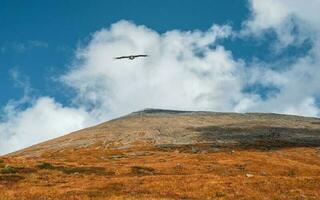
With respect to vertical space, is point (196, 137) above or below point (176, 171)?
above

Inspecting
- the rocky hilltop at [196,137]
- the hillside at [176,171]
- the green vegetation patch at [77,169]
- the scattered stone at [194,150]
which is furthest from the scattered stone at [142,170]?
the rocky hilltop at [196,137]

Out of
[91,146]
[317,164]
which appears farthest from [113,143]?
[317,164]

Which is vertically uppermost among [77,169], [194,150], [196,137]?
[196,137]

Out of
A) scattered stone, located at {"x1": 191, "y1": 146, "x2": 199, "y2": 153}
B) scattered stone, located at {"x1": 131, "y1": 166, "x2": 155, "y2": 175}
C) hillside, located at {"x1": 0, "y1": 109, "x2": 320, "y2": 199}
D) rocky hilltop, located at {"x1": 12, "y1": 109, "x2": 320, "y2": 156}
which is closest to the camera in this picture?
hillside, located at {"x1": 0, "y1": 109, "x2": 320, "y2": 199}

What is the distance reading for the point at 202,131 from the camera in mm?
179625

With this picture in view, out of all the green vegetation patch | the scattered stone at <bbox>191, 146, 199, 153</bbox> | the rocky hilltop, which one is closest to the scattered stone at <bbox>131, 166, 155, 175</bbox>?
the green vegetation patch

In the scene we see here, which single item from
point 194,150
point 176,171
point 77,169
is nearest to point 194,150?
point 194,150

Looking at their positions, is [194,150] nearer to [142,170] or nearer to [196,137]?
[196,137]

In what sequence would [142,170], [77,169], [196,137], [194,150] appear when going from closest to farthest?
[77,169] < [142,170] < [194,150] < [196,137]

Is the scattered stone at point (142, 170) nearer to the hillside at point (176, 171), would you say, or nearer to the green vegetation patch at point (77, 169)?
the hillside at point (176, 171)

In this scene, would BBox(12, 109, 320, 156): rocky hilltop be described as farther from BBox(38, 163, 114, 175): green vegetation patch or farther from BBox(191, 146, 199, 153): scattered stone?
BBox(38, 163, 114, 175): green vegetation patch

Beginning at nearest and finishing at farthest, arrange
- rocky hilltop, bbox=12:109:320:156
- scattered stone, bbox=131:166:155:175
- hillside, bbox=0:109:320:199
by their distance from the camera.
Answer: hillside, bbox=0:109:320:199 < scattered stone, bbox=131:166:155:175 < rocky hilltop, bbox=12:109:320:156

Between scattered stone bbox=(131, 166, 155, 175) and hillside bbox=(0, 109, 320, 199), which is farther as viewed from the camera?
scattered stone bbox=(131, 166, 155, 175)

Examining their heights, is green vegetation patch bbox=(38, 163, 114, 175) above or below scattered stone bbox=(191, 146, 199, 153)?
below
